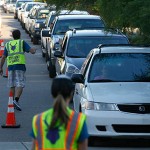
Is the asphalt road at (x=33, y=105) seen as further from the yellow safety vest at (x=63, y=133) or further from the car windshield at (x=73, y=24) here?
the yellow safety vest at (x=63, y=133)

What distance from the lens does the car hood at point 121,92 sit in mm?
11789

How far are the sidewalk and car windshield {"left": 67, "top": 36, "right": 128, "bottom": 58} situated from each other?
6201 mm

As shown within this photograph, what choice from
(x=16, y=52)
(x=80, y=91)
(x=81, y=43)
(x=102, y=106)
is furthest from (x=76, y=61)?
(x=102, y=106)

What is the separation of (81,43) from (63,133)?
41.6ft

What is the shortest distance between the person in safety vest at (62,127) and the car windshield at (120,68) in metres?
6.70

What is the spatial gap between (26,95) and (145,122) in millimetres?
7824

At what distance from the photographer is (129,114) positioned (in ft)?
38.1

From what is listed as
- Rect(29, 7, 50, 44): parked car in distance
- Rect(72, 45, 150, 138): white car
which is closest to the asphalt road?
Rect(72, 45, 150, 138): white car

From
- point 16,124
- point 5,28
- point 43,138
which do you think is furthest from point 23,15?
point 43,138

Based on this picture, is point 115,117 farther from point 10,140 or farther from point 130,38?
point 130,38

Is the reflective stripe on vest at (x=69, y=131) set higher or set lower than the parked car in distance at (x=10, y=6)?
higher

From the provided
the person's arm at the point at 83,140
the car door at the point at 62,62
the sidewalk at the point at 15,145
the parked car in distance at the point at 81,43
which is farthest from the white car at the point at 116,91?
the person's arm at the point at 83,140

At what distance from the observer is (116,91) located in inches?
478

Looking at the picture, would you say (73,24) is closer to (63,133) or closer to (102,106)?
(102,106)
